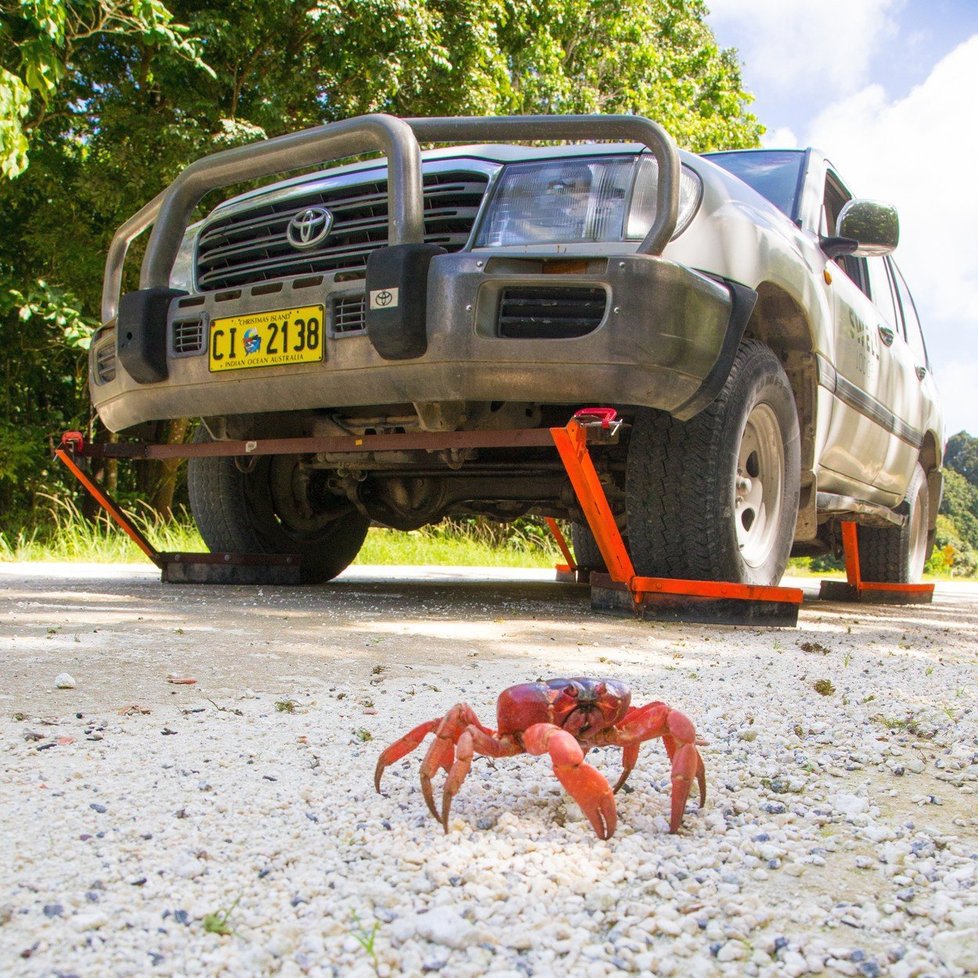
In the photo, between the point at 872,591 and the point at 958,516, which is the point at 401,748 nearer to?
the point at 872,591

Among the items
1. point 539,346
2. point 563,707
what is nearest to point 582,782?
point 563,707

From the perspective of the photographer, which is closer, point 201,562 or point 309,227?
point 309,227

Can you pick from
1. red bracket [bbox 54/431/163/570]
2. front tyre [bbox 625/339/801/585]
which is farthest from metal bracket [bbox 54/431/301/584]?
front tyre [bbox 625/339/801/585]

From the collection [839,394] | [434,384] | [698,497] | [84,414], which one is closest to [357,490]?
[434,384]

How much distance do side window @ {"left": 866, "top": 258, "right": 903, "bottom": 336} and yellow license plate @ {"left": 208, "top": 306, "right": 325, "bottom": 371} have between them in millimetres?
3271

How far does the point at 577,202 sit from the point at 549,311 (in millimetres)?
433

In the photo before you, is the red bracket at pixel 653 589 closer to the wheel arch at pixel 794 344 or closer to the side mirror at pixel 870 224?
the wheel arch at pixel 794 344

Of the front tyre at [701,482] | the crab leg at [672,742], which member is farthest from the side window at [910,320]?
the crab leg at [672,742]

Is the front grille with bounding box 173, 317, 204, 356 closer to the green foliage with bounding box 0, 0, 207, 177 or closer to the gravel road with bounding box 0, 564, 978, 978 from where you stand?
the gravel road with bounding box 0, 564, 978, 978

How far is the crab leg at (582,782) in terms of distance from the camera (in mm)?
1270

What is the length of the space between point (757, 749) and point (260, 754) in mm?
842

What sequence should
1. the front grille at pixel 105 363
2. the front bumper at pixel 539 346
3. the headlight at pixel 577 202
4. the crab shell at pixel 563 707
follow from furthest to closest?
the front grille at pixel 105 363
the headlight at pixel 577 202
the front bumper at pixel 539 346
the crab shell at pixel 563 707

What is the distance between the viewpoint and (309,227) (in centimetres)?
361

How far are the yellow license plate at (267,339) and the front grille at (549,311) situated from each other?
26.0 inches
